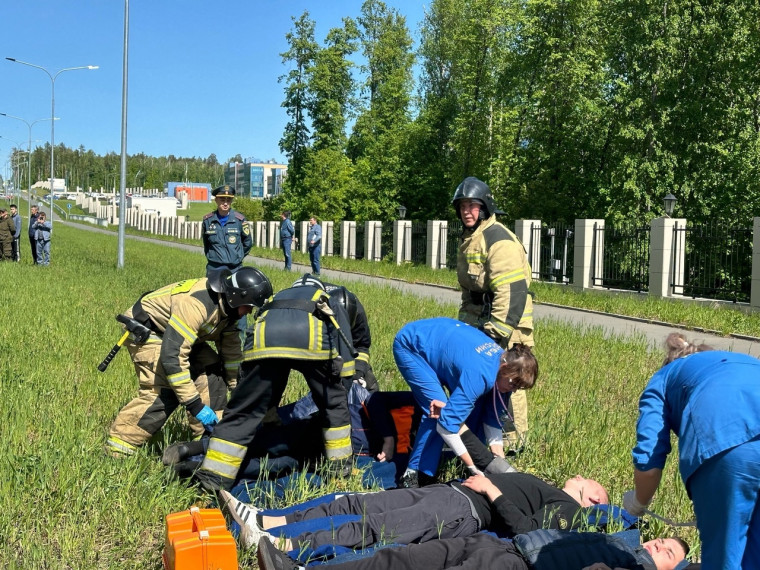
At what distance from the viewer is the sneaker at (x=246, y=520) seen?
3.87 meters

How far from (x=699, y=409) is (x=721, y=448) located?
153mm

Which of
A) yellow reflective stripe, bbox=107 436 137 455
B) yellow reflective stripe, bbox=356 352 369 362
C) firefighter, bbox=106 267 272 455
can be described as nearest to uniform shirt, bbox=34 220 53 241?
yellow reflective stripe, bbox=356 352 369 362

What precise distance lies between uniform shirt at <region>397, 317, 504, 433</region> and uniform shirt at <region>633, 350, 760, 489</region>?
1.69 meters

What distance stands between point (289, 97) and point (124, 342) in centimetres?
5130

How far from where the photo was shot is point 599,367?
29.0 feet

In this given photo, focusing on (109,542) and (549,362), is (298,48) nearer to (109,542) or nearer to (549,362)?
(549,362)

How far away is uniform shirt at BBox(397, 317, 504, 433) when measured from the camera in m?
4.72

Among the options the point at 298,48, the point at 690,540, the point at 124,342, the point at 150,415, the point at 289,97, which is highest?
the point at 298,48

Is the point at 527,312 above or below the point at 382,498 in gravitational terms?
above

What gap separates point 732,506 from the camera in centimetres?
268

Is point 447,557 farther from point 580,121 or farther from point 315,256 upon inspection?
point 580,121

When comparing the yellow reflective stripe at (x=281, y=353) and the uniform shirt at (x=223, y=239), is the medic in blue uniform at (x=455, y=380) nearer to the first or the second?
the yellow reflective stripe at (x=281, y=353)

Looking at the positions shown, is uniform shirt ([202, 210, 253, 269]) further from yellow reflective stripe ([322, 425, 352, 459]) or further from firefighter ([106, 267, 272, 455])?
yellow reflective stripe ([322, 425, 352, 459])

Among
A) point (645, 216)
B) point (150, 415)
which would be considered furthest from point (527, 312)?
point (645, 216)
